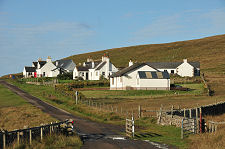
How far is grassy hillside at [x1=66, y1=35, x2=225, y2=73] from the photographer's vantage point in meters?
127

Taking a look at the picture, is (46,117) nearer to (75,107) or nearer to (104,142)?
(75,107)

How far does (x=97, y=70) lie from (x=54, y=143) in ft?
224

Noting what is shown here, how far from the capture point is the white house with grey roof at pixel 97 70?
87.9 meters

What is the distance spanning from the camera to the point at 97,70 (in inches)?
3489

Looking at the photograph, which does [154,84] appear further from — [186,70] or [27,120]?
[27,120]

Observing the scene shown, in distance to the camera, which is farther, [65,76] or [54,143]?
[65,76]

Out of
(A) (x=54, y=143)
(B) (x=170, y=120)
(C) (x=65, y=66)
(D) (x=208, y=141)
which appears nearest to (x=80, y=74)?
(C) (x=65, y=66)

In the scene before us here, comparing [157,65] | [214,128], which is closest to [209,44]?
[157,65]

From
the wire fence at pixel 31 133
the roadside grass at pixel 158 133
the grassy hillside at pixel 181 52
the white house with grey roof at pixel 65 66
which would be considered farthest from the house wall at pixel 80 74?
the wire fence at pixel 31 133

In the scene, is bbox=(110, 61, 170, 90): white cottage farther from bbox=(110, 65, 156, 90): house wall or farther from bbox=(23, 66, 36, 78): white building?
bbox=(23, 66, 36, 78): white building

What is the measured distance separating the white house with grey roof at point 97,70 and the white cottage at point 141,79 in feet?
55.7

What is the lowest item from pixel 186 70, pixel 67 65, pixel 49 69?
pixel 186 70

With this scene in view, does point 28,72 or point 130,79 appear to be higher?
point 28,72

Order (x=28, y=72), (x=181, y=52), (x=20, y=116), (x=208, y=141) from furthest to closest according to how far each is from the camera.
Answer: (x=181, y=52) < (x=28, y=72) < (x=20, y=116) < (x=208, y=141)
